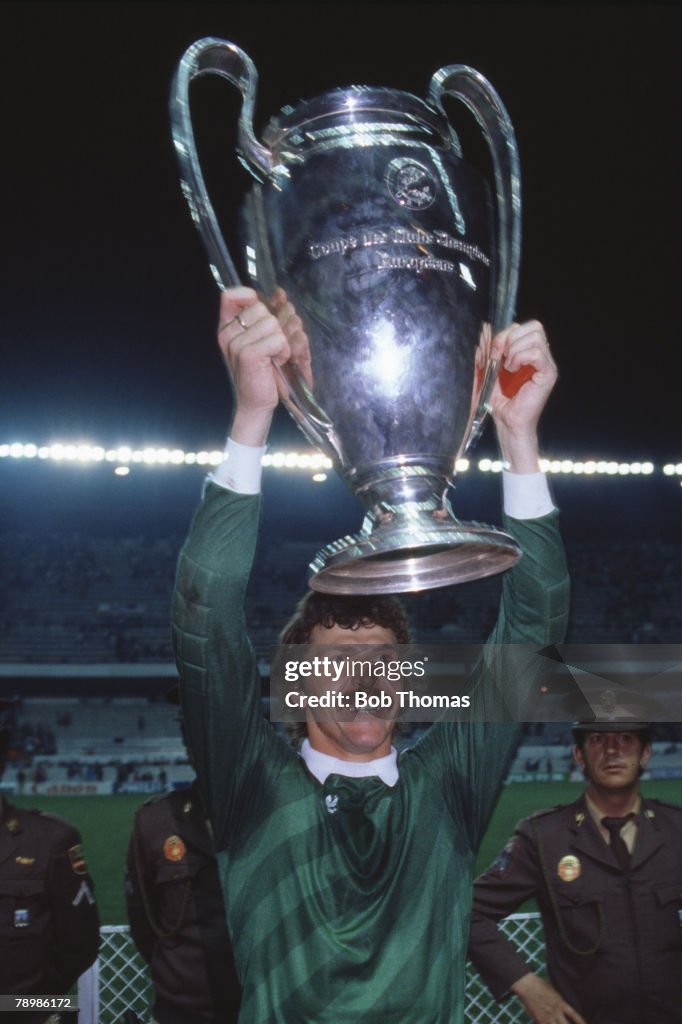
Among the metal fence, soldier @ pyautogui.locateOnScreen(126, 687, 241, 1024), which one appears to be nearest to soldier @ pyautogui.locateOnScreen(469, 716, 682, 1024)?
the metal fence

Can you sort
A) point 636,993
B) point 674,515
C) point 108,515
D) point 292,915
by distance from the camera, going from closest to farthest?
1. point 292,915
2. point 636,993
3. point 674,515
4. point 108,515

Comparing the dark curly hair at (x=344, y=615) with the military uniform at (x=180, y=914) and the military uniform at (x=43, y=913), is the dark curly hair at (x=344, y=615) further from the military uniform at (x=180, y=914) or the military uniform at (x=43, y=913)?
the military uniform at (x=43, y=913)

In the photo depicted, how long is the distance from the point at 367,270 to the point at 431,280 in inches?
2.5

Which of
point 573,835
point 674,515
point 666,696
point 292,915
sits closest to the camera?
point 292,915

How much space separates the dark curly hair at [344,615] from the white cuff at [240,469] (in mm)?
390

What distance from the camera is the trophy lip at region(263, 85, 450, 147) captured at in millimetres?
923

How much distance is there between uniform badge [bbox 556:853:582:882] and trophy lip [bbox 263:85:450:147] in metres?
2.59

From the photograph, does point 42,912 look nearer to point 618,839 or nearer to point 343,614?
point 618,839

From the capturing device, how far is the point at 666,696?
60.6 ft

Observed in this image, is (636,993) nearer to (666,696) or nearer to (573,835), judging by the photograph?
(573,835)

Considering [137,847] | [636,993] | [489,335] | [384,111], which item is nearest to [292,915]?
[489,335]

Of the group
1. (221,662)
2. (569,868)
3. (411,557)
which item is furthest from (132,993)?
(411,557)

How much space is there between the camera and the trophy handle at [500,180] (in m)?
0.99

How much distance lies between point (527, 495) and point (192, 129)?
0.58 m
